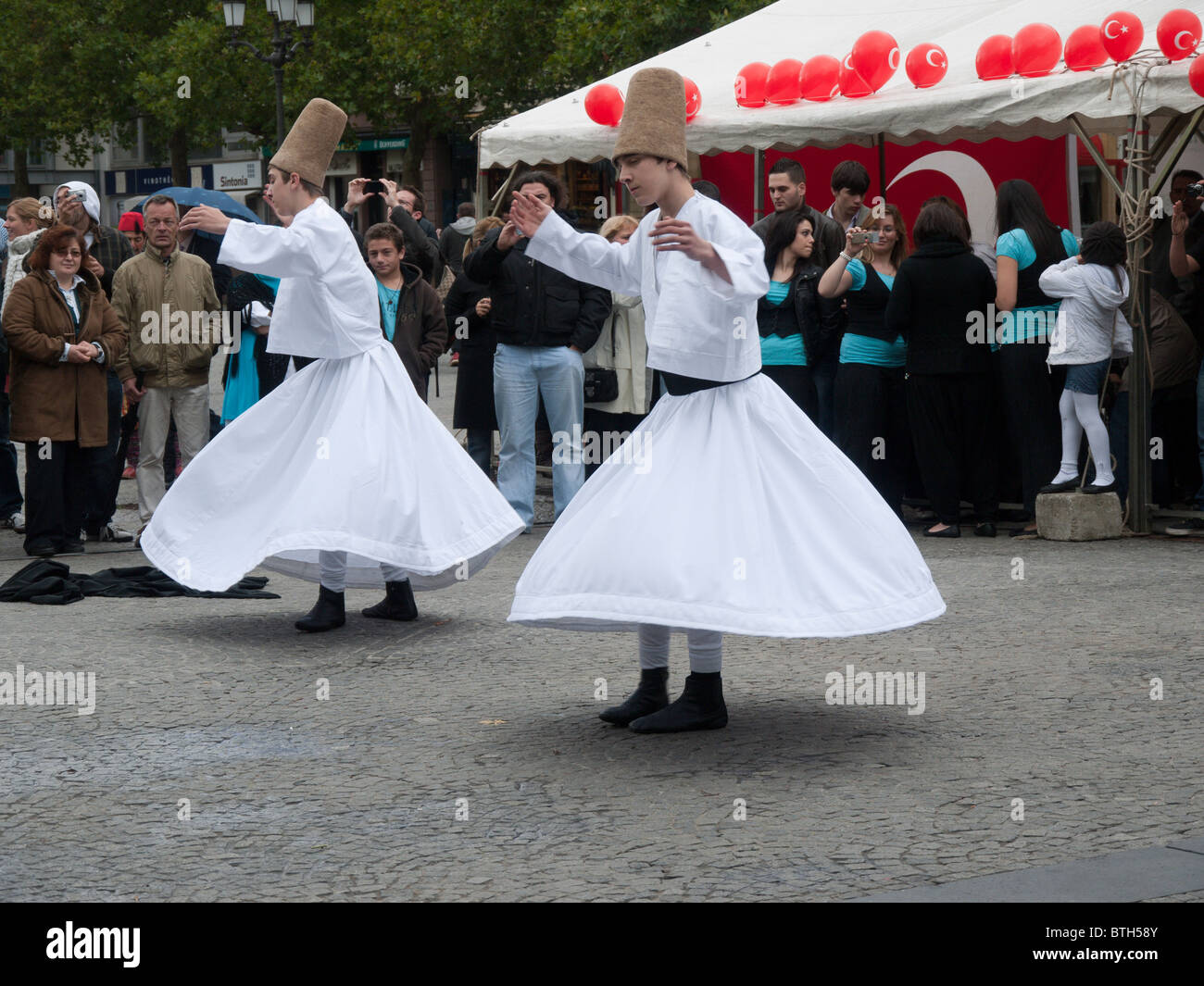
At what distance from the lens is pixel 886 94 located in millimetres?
12047

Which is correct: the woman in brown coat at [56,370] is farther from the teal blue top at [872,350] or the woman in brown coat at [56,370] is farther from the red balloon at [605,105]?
the teal blue top at [872,350]

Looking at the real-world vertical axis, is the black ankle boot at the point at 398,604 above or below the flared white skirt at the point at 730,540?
below

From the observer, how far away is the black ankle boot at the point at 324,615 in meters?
8.23

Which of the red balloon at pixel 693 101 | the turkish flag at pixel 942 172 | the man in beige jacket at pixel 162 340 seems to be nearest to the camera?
the man in beige jacket at pixel 162 340

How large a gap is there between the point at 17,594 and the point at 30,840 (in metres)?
4.62

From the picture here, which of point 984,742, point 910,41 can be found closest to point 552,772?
point 984,742

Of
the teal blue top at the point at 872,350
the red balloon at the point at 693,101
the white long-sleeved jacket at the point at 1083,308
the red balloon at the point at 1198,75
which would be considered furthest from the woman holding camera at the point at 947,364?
the red balloon at the point at 693,101

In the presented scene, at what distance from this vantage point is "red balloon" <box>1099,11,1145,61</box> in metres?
10.4

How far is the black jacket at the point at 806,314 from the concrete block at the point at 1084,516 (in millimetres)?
1761

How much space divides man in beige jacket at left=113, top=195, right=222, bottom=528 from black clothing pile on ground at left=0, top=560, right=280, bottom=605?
6.39ft

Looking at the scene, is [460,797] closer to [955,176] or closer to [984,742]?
[984,742]

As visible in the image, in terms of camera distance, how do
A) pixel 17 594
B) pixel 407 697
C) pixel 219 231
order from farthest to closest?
1. pixel 17 594
2. pixel 219 231
3. pixel 407 697

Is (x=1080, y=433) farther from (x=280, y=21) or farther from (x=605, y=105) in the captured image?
(x=280, y=21)

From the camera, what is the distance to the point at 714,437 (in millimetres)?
6016
